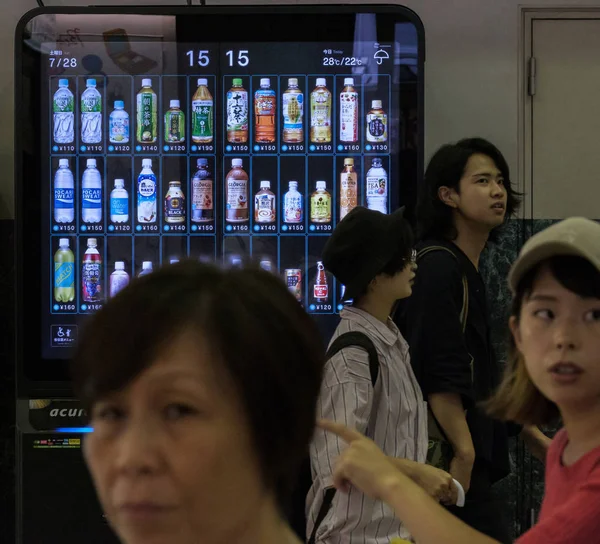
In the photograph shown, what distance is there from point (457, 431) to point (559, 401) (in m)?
1.16

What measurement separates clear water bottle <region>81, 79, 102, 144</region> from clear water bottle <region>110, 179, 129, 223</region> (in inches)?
6.2

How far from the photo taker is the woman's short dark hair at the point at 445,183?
94.0 inches

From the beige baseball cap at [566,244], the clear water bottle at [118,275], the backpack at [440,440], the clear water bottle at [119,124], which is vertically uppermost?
the clear water bottle at [119,124]

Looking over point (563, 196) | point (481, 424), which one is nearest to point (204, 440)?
point (481, 424)

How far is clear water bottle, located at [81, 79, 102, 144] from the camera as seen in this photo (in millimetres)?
2645

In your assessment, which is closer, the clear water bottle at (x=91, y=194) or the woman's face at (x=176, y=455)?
the woman's face at (x=176, y=455)

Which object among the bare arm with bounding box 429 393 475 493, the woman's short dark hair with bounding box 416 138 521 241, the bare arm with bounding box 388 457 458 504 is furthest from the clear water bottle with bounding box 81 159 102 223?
the bare arm with bounding box 388 457 458 504

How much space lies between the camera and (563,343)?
959 millimetres

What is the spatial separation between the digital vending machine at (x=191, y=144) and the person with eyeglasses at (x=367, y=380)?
2.38 ft

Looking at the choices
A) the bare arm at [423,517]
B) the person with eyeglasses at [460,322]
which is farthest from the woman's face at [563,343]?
the person with eyeglasses at [460,322]

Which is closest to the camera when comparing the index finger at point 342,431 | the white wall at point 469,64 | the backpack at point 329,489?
the index finger at point 342,431

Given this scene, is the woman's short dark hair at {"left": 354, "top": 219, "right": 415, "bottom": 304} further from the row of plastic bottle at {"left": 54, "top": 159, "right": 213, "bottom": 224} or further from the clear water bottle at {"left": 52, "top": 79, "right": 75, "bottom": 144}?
the clear water bottle at {"left": 52, "top": 79, "right": 75, "bottom": 144}

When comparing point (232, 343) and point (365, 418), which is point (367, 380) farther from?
point (232, 343)

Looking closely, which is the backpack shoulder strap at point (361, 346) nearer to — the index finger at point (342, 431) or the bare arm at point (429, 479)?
the bare arm at point (429, 479)
